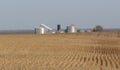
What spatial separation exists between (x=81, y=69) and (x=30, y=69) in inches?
72.1

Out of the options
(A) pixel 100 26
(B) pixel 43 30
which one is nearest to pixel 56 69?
(B) pixel 43 30

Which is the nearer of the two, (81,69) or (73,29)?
(81,69)

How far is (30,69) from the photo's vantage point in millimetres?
14492

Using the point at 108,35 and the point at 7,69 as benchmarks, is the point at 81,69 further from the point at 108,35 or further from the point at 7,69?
the point at 108,35

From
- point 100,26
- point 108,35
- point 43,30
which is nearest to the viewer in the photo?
point 108,35

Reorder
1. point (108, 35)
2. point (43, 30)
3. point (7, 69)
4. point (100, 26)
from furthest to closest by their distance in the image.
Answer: point (100, 26)
point (43, 30)
point (108, 35)
point (7, 69)

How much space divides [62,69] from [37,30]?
55898mm

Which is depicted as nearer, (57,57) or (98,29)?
(57,57)

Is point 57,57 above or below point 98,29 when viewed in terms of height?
above

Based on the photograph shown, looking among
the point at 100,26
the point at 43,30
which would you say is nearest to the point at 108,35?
the point at 43,30

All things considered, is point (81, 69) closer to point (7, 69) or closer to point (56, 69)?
point (56, 69)

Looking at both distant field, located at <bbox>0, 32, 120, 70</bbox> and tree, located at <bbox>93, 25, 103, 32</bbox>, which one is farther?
tree, located at <bbox>93, 25, 103, 32</bbox>

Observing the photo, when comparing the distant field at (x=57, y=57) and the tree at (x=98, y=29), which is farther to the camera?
the tree at (x=98, y=29)

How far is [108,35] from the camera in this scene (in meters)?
54.2
